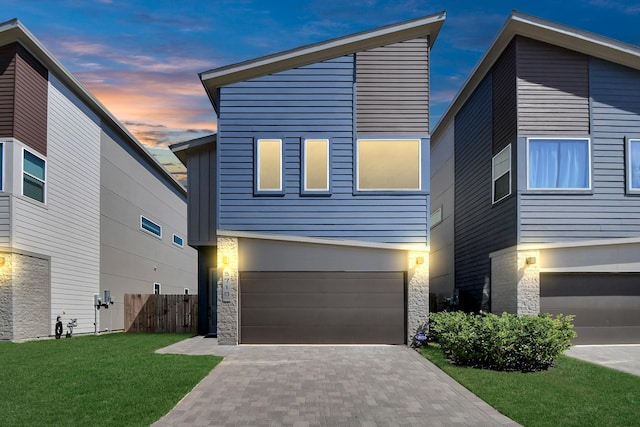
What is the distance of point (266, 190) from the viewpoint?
53.9 feet

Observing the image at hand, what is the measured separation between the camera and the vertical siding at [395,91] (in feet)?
54.0

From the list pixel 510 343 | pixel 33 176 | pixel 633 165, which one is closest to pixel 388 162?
pixel 633 165

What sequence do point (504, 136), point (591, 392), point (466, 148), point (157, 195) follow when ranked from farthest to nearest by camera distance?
point (157, 195), point (466, 148), point (504, 136), point (591, 392)

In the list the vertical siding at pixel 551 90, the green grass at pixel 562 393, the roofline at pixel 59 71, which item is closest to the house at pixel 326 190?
Answer: the vertical siding at pixel 551 90

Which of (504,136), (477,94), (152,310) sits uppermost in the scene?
(477,94)

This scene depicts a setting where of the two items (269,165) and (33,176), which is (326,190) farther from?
(33,176)

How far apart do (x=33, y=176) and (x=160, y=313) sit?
293 inches

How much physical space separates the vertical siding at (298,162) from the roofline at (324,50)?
0.19m

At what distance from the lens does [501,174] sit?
17.3 metres

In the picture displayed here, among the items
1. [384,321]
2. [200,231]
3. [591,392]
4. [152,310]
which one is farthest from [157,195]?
[591,392]

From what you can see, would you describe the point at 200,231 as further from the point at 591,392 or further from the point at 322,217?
the point at 591,392

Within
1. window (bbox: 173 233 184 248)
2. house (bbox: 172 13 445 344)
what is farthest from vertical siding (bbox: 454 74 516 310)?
window (bbox: 173 233 184 248)

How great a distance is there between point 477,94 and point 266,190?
7874mm

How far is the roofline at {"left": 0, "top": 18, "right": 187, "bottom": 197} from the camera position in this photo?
17453 mm
